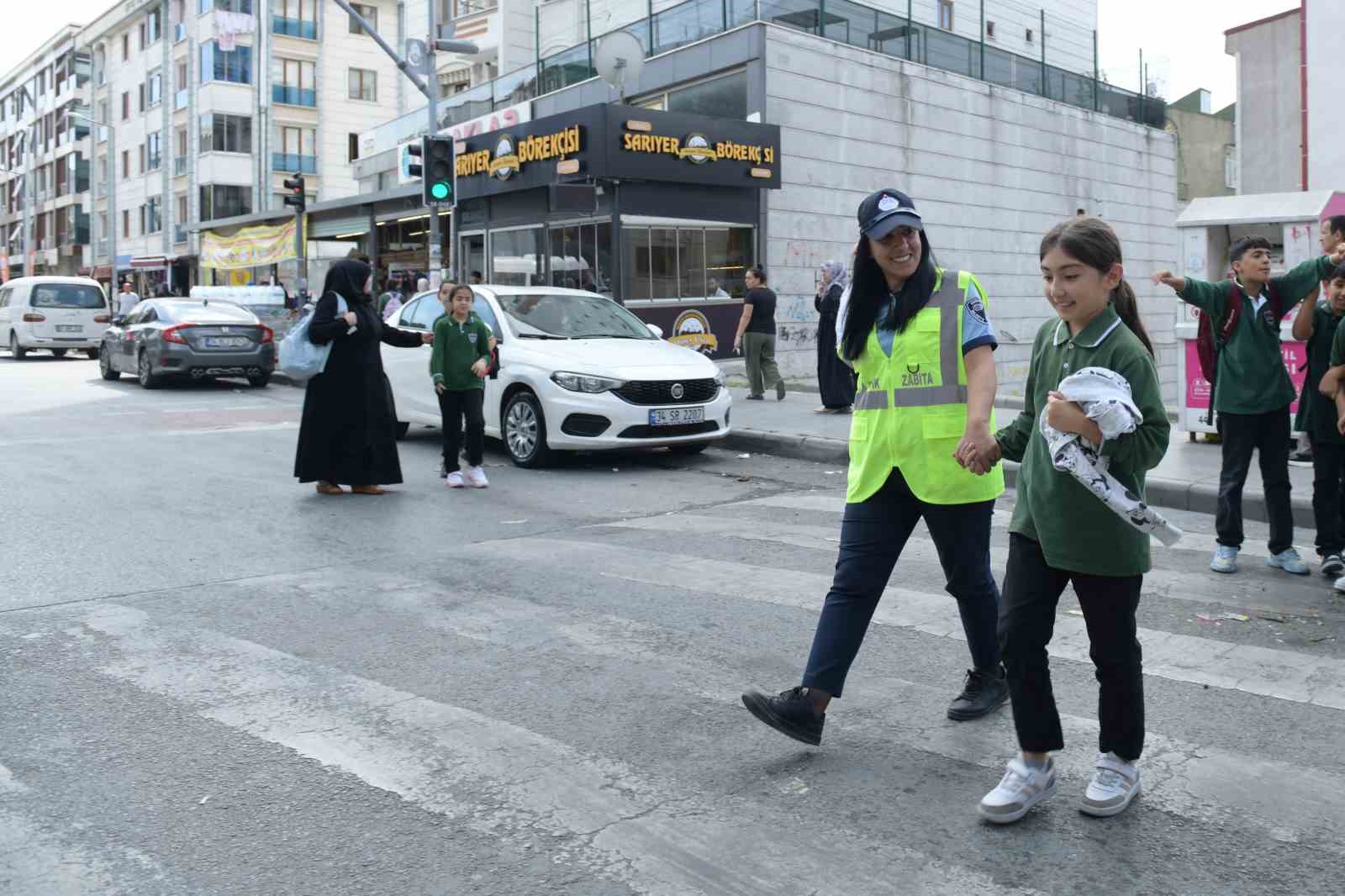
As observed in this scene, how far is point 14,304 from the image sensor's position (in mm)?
27281

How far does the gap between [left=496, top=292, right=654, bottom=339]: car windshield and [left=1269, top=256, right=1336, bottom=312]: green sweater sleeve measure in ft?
21.6

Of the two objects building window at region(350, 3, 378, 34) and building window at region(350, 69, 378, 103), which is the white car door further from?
building window at region(350, 3, 378, 34)

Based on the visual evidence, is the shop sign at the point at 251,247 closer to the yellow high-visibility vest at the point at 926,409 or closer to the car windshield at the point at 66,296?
the car windshield at the point at 66,296

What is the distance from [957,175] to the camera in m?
27.3

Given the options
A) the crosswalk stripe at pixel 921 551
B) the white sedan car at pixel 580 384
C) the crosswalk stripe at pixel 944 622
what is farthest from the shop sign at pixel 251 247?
the crosswalk stripe at pixel 944 622

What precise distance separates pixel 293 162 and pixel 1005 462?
162ft

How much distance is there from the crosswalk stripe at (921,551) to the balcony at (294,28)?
51.5m

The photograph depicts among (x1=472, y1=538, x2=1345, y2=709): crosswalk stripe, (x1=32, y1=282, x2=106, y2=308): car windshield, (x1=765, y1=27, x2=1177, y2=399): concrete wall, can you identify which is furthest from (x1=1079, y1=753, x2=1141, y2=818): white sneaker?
(x1=32, y1=282, x2=106, y2=308): car windshield

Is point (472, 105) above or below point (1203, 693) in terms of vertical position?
above

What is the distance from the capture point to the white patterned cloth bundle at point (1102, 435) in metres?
3.14

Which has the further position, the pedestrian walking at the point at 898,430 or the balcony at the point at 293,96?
the balcony at the point at 293,96

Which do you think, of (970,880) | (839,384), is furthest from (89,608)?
(839,384)

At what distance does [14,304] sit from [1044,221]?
23.1 m

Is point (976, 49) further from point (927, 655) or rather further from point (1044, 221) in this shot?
point (927, 655)
